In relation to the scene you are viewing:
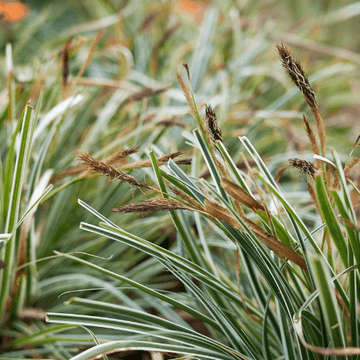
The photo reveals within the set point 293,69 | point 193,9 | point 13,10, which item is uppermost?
point 193,9

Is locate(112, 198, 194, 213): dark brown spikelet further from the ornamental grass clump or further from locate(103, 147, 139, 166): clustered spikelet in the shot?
locate(103, 147, 139, 166): clustered spikelet

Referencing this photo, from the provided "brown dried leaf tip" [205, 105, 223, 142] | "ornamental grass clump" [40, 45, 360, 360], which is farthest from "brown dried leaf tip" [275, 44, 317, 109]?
"brown dried leaf tip" [205, 105, 223, 142]

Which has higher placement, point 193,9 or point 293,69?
point 193,9

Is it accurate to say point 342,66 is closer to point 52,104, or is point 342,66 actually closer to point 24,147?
point 52,104

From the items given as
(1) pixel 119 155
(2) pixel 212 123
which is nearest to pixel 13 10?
(1) pixel 119 155

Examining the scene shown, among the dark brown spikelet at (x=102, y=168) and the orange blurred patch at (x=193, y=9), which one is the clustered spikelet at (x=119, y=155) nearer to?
the dark brown spikelet at (x=102, y=168)

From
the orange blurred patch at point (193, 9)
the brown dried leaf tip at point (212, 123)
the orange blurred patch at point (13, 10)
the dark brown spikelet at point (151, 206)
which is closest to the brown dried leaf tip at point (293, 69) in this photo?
the brown dried leaf tip at point (212, 123)

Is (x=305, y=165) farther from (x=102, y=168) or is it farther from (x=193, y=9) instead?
(x=193, y=9)

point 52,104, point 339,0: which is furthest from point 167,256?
point 339,0
